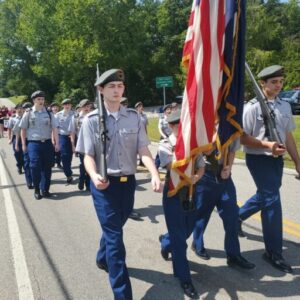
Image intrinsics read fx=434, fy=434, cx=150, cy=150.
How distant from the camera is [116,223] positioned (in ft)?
13.2

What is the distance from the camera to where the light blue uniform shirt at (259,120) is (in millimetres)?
4742

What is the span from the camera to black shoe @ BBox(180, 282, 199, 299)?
13.4 ft

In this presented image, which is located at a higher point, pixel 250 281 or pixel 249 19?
pixel 249 19

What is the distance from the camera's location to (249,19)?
35.6 metres

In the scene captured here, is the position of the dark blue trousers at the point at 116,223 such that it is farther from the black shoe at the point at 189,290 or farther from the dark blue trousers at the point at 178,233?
the black shoe at the point at 189,290

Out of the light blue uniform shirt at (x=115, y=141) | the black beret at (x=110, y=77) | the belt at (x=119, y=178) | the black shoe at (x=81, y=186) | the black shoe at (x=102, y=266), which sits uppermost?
the black beret at (x=110, y=77)

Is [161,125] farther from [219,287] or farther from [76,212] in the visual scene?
[219,287]

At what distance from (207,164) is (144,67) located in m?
47.7

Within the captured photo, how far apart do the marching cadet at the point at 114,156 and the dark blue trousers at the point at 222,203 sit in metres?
0.72

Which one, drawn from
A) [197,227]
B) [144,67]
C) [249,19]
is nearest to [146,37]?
[144,67]

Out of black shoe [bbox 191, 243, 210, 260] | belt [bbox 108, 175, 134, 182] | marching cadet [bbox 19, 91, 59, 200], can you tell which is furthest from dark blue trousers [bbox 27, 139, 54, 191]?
belt [bbox 108, 175, 134, 182]

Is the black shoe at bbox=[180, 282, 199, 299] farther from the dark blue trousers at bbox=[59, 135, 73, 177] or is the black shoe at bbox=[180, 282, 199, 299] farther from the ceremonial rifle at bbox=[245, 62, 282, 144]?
the dark blue trousers at bbox=[59, 135, 73, 177]

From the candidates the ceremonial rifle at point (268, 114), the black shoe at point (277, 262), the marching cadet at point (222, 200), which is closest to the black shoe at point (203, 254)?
the marching cadet at point (222, 200)

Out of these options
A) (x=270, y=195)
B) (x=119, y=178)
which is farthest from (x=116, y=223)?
(x=270, y=195)
